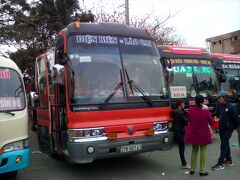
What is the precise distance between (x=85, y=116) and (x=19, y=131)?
1.22m

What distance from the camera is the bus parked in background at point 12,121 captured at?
628 centimetres

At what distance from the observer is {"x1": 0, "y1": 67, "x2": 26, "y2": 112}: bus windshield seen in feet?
21.6

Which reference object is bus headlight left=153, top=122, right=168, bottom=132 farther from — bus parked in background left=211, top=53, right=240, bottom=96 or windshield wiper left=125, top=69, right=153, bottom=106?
bus parked in background left=211, top=53, right=240, bottom=96

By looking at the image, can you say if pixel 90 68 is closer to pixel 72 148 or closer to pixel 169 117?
pixel 72 148

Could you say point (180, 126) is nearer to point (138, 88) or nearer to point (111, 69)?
point (138, 88)

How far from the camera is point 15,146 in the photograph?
646 centimetres

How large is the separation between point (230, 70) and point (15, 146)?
1019 cm

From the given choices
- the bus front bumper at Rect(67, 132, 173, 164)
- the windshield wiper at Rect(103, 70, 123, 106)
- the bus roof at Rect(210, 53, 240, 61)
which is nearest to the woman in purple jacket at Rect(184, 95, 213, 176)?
the bus front bumper at Rect(67, 132, 173, 164)

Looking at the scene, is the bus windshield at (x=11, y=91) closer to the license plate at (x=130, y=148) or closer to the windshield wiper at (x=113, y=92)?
the windshield wiper at (x=113, y=92)

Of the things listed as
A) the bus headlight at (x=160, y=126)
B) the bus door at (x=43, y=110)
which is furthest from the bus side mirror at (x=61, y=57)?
the bus headlight at (x=160, y=126)

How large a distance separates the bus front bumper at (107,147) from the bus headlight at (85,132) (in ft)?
Result: 0.45

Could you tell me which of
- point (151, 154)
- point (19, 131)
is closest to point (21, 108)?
point (19, 131)

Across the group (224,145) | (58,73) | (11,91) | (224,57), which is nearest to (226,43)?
(224,57)

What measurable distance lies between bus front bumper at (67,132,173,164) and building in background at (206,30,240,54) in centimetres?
3233
